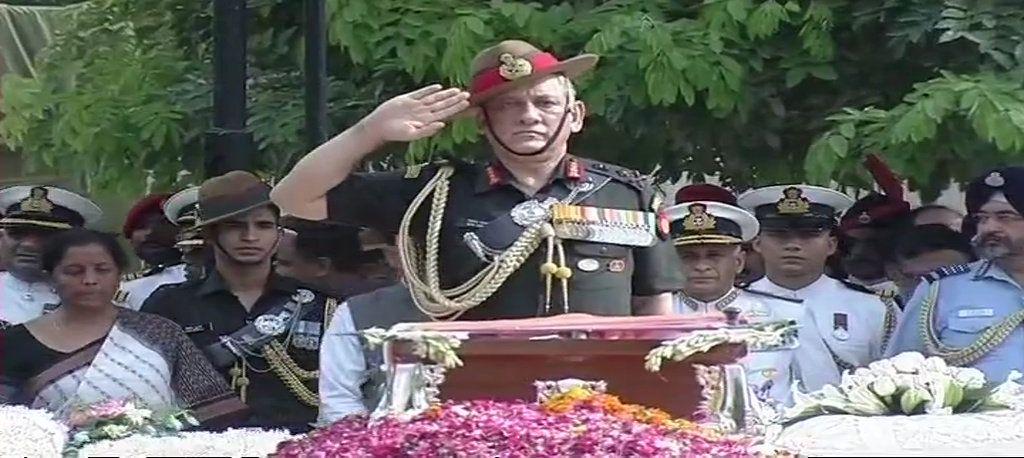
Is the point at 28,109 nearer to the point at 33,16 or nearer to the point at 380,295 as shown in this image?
the point at 380,295

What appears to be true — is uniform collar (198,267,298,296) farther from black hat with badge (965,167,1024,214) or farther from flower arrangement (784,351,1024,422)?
black hat with badge (965,167,1024,214)

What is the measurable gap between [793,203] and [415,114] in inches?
95.6

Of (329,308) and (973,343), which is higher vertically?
(329,308)

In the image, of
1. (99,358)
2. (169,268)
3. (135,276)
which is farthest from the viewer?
(135,276)

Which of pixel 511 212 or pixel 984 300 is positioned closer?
pixel 511 212

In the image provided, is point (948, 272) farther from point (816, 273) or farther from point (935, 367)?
point (935, 367)

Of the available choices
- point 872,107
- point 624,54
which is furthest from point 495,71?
point 872,107

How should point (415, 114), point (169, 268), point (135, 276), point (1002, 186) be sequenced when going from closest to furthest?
point (415, 114), point (1002, 186), point (169, 268), point (135, 276)

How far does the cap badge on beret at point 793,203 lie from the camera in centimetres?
623

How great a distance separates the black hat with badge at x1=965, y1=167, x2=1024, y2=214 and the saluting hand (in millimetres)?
2136

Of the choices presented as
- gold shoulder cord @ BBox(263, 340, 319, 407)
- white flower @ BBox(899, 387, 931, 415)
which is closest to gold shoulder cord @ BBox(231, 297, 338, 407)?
gold shoulder cord @ BBox(263, 340, 319, 407)

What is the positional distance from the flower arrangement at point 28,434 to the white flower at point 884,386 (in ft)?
5.88

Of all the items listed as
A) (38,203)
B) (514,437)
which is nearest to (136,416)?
(514,437)

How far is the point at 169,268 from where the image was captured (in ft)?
23.0
